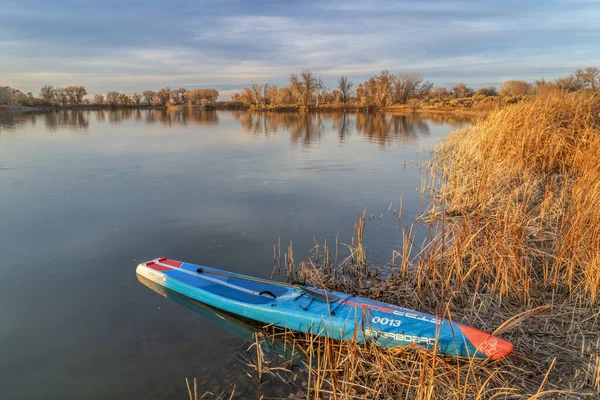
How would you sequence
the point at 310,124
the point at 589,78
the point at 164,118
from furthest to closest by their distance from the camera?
1. the point at 164,118
2. the point at 310,124
3. the point at 589,78

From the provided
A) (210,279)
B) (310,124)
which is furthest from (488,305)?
(310,124)

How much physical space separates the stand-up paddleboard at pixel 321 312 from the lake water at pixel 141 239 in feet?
1.21

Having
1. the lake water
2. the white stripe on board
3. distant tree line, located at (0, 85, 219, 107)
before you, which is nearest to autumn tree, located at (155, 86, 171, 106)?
distant tree line, located at (0, 85, 219, 107)

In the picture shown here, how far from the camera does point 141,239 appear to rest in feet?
26.9

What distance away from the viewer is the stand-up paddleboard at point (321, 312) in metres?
3.75

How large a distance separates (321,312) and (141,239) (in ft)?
17.1

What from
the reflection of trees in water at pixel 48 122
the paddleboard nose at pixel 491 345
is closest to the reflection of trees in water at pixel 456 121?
the paddleboard nose at pixel 491 345

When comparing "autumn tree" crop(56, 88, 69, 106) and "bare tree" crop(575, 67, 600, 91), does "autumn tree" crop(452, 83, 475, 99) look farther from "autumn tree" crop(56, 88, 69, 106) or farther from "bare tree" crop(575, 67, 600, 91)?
"autumn tree" crop(56, 88, 69, 106)

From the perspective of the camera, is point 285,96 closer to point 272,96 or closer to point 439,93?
point 272,96

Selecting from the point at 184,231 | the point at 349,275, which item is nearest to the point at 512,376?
the point at 349,275

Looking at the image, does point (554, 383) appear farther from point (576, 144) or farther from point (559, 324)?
point (576, 144)

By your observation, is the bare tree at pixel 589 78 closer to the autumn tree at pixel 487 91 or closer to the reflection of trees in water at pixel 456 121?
the reflection of trees in water at pixel 456 121

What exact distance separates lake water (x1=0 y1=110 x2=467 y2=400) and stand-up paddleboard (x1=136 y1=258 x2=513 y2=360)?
37 cm

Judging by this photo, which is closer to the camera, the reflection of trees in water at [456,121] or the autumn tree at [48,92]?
the reflection of trees in water at [456,121]
